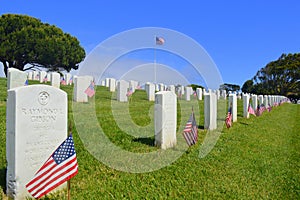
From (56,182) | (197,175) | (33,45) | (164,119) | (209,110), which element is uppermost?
(33,45)

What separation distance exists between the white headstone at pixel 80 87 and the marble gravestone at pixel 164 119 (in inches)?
337

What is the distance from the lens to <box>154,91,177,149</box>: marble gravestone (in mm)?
6418

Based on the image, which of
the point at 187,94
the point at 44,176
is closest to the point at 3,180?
the point at 44,176

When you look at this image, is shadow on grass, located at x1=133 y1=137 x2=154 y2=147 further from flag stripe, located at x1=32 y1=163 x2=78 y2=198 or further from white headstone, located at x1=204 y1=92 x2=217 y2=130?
flag stripe, located at x1=32 y1=163 x2=78 y2=198

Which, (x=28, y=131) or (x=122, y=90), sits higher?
(x=122, y=90)

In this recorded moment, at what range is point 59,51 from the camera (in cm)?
4203

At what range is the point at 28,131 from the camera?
3648 millimetres

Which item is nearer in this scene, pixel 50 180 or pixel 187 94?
pixel 50 180

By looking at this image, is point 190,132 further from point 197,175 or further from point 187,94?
point 187,94

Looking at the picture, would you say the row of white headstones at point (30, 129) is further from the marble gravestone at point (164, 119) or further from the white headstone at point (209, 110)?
the white headstone at point (209, 110)

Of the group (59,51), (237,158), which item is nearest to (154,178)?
(237,158)

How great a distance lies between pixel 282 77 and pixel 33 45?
4762cm

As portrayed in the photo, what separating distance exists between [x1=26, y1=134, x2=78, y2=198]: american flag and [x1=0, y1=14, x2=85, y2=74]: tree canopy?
38995mm

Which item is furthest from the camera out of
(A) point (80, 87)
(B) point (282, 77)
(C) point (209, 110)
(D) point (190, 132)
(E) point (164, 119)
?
(B) point (282, 77)
